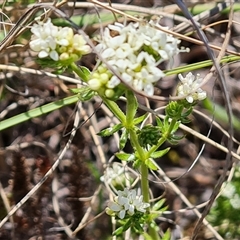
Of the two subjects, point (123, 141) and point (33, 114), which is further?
point (33, 114)

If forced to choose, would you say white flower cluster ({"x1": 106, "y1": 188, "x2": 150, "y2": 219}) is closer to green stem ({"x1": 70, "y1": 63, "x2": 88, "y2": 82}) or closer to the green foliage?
the green foliage

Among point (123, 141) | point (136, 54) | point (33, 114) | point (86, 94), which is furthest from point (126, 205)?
point (33, 114)

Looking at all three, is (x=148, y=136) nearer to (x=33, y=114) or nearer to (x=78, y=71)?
(x=78, y=71)

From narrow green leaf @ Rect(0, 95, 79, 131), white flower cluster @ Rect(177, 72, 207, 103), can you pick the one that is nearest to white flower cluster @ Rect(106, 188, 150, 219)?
white flower cluster @ Rect(177, 72, 207, 103)

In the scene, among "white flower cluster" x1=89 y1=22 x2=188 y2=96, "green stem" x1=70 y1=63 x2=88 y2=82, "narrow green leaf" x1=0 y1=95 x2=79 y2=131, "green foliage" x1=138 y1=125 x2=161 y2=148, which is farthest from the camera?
"narrow green leaf" x1=0 y1=95 x2=79 y2=131

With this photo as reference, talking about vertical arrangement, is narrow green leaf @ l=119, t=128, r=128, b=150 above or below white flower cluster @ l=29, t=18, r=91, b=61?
below

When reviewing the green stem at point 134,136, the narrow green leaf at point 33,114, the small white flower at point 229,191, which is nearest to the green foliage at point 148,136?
the green stem at point 134,136
